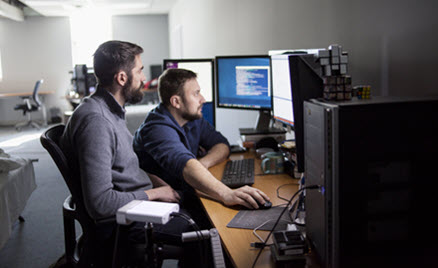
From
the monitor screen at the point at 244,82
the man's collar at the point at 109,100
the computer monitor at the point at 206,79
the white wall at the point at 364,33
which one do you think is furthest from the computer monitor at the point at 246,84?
the man's collar at the point at 109,100

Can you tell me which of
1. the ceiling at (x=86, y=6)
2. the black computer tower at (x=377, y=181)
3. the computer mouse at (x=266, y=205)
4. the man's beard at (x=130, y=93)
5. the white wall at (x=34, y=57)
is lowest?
the computer mouse at (x=266, y=205)

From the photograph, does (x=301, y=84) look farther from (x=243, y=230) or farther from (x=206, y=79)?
(x=206, y=79)

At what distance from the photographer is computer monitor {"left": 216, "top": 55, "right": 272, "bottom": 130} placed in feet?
7.96

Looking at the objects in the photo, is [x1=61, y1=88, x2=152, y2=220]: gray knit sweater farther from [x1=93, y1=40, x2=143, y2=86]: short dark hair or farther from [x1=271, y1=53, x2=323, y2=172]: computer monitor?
[x1=271, y1=53, x2=323, y2=172]: computer monitor

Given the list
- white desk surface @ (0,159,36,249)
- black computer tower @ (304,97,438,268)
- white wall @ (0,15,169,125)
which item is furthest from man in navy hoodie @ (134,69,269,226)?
white wall @ (0,15,169,125)

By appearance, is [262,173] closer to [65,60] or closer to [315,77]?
[315,77]

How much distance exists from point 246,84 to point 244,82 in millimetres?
22

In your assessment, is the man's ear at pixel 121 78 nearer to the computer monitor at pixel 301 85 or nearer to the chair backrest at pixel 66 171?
the chair backrest at pixel 66 171

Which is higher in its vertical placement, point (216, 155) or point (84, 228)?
point (216, 155)

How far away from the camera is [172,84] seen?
6.48 ft

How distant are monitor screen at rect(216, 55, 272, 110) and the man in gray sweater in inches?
33.4

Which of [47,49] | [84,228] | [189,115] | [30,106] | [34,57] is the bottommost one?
[84,228]

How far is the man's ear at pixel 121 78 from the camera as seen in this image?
69.0 inches

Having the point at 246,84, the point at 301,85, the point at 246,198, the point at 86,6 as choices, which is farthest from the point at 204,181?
the point at 86,6
